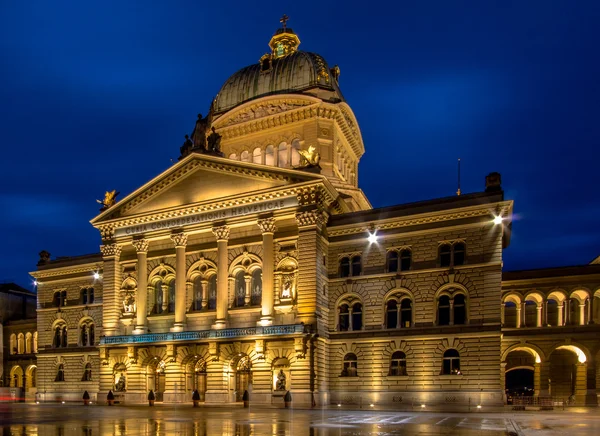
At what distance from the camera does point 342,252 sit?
166ft

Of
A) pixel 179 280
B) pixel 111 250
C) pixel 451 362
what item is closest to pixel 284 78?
pixel 111 250

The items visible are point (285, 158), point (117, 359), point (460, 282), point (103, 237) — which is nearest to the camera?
point (460, 282)

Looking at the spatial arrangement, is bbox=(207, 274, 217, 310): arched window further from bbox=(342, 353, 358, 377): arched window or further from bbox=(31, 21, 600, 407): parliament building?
bbox=(342, 353, 358, 377): arched window

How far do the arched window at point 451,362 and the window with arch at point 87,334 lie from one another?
119ft

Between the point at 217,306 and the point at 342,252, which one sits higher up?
the point at 342,252

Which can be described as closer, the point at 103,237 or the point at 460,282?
the point at 460,282

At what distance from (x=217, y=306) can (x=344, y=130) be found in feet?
91.1

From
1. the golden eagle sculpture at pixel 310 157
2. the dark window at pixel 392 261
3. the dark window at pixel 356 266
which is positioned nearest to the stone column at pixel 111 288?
the golden eagle sculpture at pixel 310 157

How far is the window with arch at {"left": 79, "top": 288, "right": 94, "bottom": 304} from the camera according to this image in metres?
63.3

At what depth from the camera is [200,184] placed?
54594 millimetres

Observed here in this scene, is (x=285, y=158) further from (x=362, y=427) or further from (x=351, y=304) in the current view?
(x=362, y=427)

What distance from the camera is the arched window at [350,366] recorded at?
4839cm

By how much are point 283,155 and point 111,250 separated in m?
20.5

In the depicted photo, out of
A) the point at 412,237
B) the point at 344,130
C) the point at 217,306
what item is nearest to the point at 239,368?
the point at 217,306
